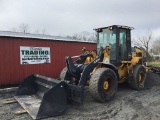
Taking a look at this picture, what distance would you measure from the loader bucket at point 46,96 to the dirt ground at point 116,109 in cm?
21

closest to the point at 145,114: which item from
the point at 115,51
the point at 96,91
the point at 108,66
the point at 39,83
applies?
the point at 96,91

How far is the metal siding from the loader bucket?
7.67ft

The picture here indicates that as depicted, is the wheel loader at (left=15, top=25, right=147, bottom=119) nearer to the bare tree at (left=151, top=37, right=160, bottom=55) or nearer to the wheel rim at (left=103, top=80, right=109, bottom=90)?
the wheel rim at (left=103, top=80, right=109, bottom=90)

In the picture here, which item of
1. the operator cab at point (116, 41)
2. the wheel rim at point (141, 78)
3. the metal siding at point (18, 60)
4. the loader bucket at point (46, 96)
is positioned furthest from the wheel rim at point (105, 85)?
the metal siding at point (18, 60)

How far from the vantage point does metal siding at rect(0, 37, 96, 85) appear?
9750mm

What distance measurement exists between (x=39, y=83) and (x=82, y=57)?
2054mm

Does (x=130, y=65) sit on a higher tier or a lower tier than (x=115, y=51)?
lower

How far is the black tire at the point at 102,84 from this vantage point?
22.8ft

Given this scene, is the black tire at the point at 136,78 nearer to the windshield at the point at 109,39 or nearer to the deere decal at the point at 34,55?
the windshield at the point at 109,39

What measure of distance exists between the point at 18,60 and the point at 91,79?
15.2 feet

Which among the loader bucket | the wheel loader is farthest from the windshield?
the loader bucket

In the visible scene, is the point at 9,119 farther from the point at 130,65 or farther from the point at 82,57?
the point at 130,65

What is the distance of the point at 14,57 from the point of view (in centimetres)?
1010

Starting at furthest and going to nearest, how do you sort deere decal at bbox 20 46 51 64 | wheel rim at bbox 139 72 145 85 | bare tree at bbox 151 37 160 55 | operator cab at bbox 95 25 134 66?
bare tree at bbox 151 37 160 55 → deere decal at bbox 20 46 51 64 → wheel rim at bbox 139 72 145 85 → operator cab at bbox 95 25 134 66
